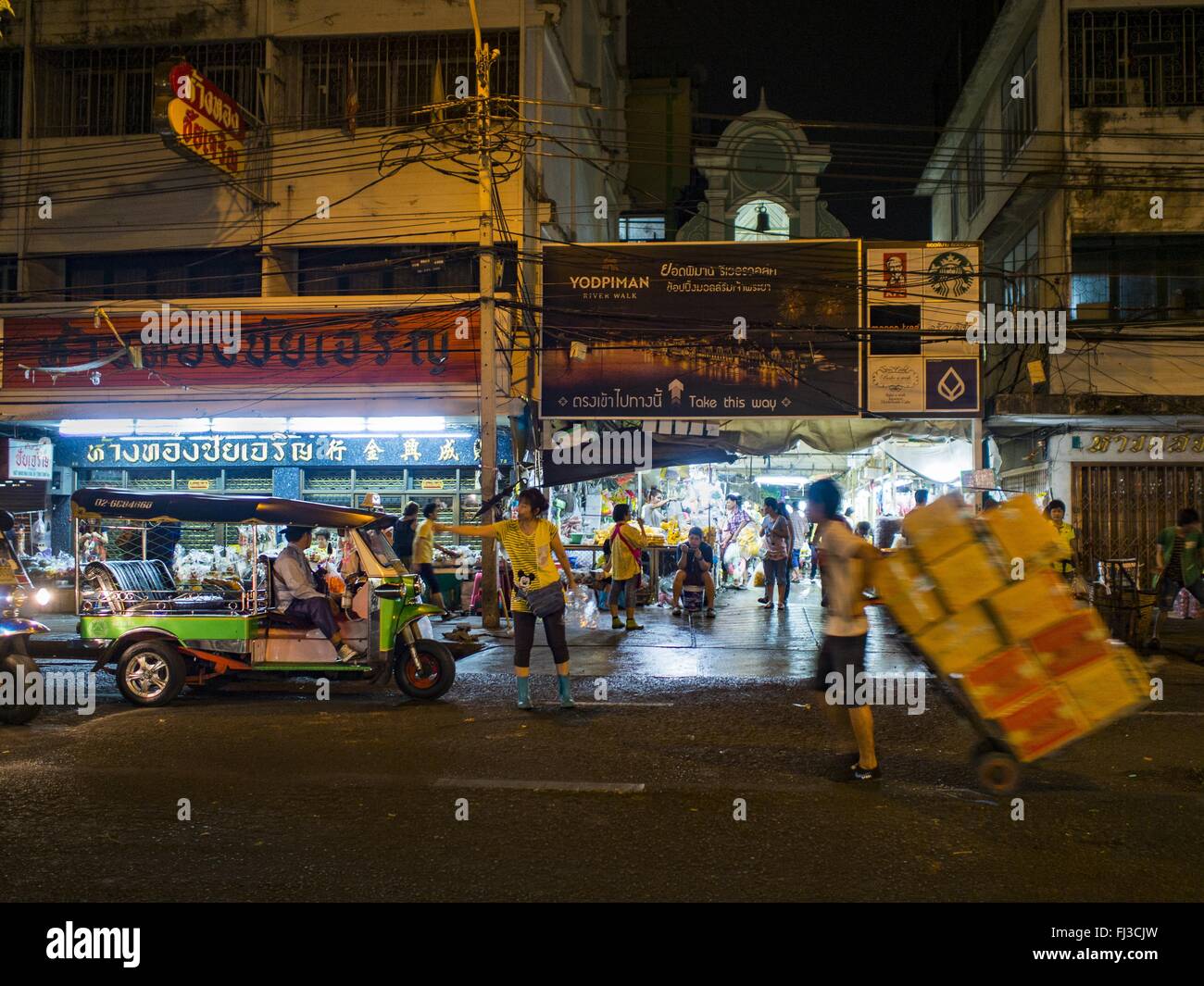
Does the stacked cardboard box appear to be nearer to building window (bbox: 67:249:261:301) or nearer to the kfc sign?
the kfc sign

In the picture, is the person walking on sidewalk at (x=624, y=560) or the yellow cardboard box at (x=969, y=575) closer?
the yellow cardboard box at (x=969, y=575)

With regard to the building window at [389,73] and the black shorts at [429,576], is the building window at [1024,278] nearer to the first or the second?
the building window at [389,73]

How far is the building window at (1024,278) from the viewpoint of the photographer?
1984 centimetres

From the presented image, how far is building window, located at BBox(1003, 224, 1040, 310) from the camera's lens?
19.8m

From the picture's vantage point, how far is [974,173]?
81.5 feet

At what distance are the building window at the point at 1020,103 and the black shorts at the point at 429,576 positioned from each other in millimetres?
13784

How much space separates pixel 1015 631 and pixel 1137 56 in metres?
17.4

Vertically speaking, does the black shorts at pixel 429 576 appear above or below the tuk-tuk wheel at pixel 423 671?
above

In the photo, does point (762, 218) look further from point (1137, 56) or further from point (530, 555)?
point (530, 555)
